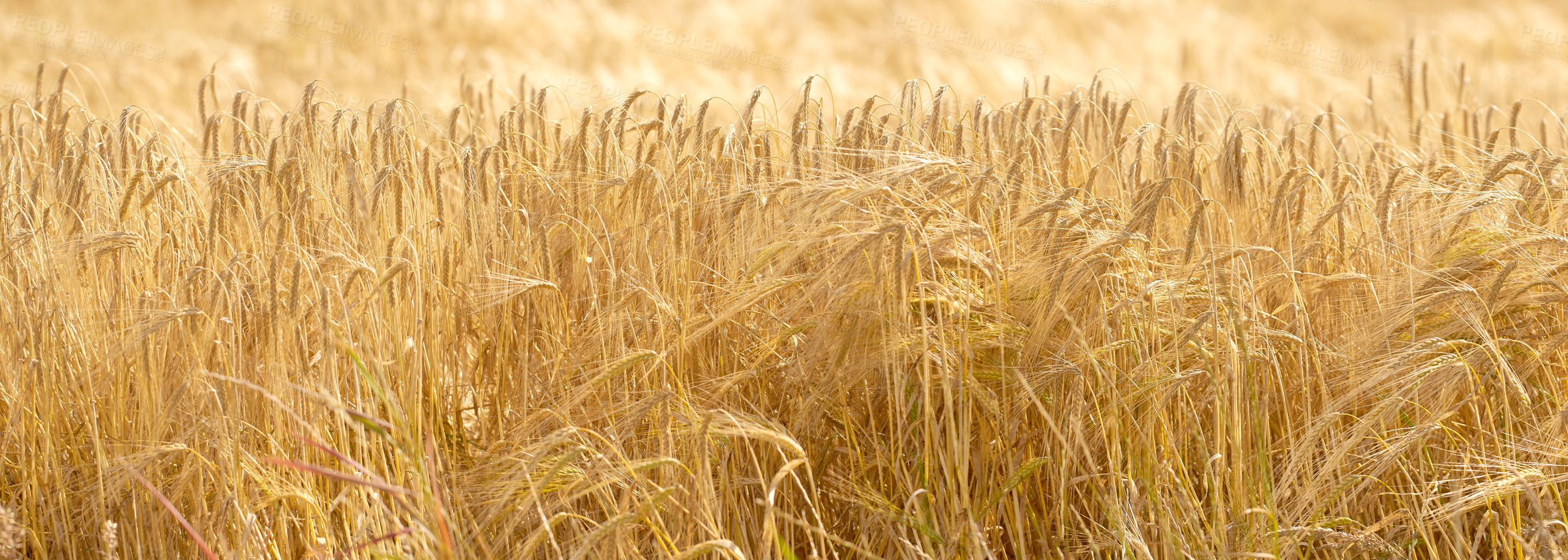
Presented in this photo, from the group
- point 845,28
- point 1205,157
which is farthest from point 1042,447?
point 845,28

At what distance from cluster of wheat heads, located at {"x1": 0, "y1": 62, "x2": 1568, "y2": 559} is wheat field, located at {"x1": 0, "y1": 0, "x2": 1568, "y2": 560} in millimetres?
12

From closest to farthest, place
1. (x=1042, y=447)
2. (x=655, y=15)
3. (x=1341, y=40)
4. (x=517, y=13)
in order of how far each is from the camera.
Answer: (x=1042, y=447), (x=517, y=13), (x=655, y=15), (x=1341, y=40)

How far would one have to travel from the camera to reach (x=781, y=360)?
5.37ft

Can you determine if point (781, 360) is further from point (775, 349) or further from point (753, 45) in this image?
point (753, 45)

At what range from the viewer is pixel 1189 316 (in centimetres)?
161

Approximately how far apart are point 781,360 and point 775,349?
1.4 inches

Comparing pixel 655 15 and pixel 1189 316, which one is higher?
pixel 655 15

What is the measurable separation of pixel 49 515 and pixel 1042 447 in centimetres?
167

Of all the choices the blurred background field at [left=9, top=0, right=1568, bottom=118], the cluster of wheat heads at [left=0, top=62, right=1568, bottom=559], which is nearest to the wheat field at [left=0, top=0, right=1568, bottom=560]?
the cluster of wheat heads at [left=0, top=62, right=1568, bottom=559]

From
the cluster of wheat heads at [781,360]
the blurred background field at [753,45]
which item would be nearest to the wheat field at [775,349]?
the cluster of wheat heads at [781,360]

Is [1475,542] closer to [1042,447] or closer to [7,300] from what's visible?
[1042,447]

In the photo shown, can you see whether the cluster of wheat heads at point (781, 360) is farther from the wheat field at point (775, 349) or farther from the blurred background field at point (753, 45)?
the blurred background field at point (753, 45)

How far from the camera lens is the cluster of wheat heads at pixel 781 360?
1366 millimetres

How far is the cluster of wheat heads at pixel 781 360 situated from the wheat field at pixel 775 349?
0.01 meters
